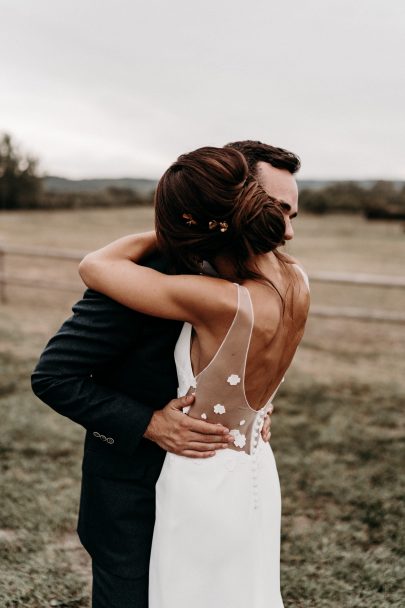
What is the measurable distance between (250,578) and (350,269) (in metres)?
17.7

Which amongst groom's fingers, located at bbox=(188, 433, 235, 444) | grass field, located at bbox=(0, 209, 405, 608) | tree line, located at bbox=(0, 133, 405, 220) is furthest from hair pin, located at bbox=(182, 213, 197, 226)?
tree line, located at bbox=(0, 133, 405, 220)

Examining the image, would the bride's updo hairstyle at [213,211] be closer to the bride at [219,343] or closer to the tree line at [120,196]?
the bride at [219,343]

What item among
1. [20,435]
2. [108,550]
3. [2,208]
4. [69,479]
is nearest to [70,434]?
[20,435]

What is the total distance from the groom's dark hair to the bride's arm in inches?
27.0

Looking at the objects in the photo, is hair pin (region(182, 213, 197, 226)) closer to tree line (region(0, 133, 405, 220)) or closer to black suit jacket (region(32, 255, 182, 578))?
black suit jacket (region(32, 255, 182, 578))

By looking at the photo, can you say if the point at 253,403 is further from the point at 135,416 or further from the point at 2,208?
the point at 2,208

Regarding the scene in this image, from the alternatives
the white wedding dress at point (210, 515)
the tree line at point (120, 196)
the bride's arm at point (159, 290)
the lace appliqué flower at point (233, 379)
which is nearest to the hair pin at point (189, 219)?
the bride's arm at point (159, 290)

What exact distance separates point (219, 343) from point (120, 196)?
34.8 m

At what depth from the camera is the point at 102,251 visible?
1833mm

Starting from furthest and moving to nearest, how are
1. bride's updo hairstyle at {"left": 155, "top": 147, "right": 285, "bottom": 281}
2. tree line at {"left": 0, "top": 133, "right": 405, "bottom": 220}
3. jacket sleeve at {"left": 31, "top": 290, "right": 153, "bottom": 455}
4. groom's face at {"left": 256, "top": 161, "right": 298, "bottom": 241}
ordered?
tree line at {"left": 0, "top": 133, "right": 405, "bottom": 220} < groom's face at {"left": 256, "top": 161, "right": 298, "bottom": 241} < jacket sleeve at {"left": 31, "top": 290, "right": 153, "bottom": 455} < bride's updo hairstyle at {"left": 155, "top": 147, "right": 285, "bottom": 281}

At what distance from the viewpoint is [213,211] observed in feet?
5.04

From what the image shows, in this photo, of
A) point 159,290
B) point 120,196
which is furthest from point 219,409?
→ point 120,196

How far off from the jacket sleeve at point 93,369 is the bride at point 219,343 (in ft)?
0.23

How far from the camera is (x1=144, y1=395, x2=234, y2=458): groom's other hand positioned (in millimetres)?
1670
